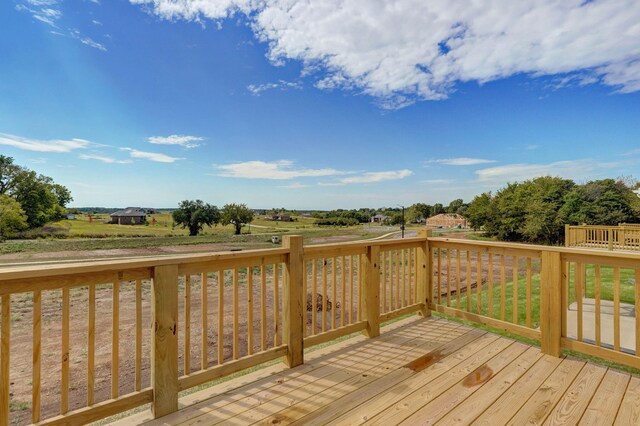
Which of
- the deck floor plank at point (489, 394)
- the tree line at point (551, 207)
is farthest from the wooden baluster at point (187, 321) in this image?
the tree line at point (551, 207)

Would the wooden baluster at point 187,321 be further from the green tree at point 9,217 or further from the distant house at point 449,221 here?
the distant house at point 449,221

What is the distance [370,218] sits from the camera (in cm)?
7756

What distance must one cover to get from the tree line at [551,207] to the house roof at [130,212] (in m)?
59.1

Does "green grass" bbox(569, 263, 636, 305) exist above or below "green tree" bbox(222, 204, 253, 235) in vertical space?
below

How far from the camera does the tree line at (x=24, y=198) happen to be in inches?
1056

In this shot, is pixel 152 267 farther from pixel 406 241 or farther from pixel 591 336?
pixel 591 336

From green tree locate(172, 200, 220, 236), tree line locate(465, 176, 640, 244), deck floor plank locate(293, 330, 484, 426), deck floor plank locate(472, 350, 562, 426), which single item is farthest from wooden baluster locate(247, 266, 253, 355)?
green tree locate(172, 200, 220, 236)

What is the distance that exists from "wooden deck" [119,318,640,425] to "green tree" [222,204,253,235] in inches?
1878

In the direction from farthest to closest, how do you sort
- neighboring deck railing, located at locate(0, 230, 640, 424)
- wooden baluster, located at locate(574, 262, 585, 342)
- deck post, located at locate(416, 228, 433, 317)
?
1. deck post, located at locate(416, 228, 433, 317)
2. wooden baluster, located at locate(574, 262, 585, 342)
3. neighboring deck railing, located at locate(0, 230, 640, 424)

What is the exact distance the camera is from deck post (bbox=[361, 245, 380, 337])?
9.37ft

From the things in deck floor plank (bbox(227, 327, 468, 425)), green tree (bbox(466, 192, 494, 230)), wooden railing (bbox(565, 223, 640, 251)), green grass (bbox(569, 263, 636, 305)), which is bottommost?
green grass (bbox(569, 263, 636, 305))

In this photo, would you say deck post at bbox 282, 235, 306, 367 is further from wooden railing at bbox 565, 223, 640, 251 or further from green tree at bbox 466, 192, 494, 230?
green tree at bbox 466, 192, 494, 230

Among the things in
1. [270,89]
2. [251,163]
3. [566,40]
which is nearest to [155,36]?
[270,89]

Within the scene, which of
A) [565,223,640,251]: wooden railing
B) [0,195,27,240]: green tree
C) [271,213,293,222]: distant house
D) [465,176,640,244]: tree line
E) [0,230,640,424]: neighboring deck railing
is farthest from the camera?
[271,213,293,222]: distant house
